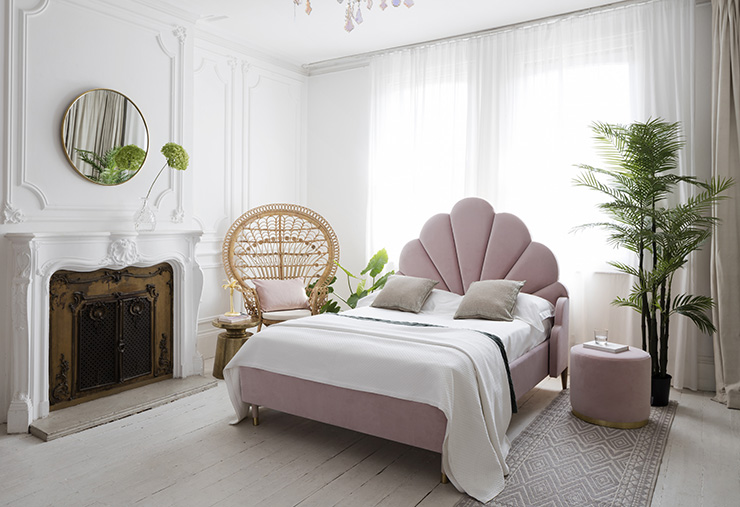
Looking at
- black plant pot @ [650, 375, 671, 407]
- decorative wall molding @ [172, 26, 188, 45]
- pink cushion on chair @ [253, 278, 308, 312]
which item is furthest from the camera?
pink cushion on chair @ [253, 278, 308, 312]

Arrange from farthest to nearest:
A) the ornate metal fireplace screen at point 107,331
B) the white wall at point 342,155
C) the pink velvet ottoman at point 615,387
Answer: the white wall at point 342,155 → the ornate metal fireplace screen at point 107,331 → the pink velvet ottoman at point 615,387

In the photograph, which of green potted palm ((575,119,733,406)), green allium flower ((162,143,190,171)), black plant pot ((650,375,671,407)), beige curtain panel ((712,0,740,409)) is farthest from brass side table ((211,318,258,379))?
beige curtain panel ((712,0,740,409))

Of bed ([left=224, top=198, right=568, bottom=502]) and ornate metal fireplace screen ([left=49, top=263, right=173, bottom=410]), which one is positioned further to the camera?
ornate metal fireplace screen ([left=49, top=263, right=173, bottom=410])

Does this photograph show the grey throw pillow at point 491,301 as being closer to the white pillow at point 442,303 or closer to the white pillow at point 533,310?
the white pillow at point 533,310

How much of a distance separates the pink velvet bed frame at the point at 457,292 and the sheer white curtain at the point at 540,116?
15.5 inches

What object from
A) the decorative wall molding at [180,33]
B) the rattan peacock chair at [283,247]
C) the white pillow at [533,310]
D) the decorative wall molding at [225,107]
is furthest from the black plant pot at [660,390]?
the decorative wall molding at [180,33]

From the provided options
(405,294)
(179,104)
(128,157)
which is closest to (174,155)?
(128,157)

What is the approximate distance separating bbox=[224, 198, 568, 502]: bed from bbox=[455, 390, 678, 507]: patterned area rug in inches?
5.5

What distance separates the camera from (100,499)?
242 cm

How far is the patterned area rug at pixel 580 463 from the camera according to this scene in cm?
245

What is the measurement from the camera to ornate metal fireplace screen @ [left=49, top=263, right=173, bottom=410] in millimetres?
3514

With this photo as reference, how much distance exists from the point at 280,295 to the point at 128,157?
5.60 feet

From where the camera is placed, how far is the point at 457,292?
4.56 metres

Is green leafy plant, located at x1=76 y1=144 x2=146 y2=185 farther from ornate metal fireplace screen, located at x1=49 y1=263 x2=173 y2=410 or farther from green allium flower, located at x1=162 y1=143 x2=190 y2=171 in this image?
ornate metal fireplace screen, located at x1=49 y1=263 x2=173 y2=410
